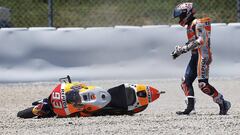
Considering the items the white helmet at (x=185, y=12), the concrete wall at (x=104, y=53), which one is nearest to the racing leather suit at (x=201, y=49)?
the white helmet at (x=185, y=12)

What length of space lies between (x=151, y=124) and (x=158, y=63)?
5060 millimetres

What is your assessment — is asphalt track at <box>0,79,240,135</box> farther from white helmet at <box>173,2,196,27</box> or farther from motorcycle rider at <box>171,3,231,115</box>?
white helmet at <box>173,2,196,27</box>

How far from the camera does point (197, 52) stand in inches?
399

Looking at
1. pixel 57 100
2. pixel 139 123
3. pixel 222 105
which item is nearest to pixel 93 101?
pixel 57 100

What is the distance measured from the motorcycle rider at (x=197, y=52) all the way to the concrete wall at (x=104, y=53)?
3589 millimetres

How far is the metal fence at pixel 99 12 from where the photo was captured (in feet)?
49.9

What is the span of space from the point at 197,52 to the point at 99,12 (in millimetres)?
5706

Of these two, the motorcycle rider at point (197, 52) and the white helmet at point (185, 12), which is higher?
the white helmet at point (185, 12)

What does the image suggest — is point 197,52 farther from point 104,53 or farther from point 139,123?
point 104,53

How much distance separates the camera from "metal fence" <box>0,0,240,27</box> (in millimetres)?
15219

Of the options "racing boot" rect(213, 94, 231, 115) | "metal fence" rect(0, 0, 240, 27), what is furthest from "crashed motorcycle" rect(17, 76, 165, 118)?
"metal fence" rect(0, 0, 240, 27)

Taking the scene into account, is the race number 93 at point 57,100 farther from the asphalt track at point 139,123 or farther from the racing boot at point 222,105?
the racing boot at point 222,105

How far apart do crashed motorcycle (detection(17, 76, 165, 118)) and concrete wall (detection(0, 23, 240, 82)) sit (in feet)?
12.4

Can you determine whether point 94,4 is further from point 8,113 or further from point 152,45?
point 8,113
